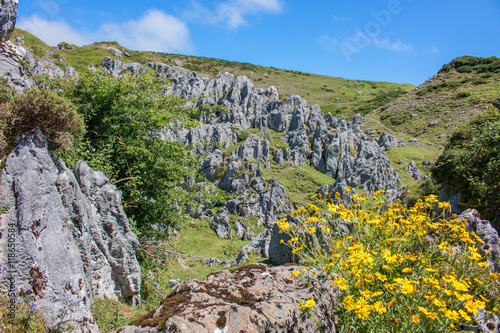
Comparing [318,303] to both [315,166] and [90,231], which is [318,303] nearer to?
[90,231]

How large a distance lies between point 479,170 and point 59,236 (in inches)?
521

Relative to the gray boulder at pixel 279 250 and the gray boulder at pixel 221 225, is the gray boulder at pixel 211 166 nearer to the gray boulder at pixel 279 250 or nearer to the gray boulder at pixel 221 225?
the gray boulder at pixel 221 225

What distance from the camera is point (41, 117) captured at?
18.1 feet

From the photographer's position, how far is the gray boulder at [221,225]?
23.2m

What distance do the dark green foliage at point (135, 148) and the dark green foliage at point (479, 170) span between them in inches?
423

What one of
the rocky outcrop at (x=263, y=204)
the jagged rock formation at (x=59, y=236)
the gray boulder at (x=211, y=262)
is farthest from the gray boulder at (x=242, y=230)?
the jagged rock formation at (x=59, y=236)

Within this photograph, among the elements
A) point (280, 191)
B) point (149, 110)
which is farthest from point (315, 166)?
point (149, 110)

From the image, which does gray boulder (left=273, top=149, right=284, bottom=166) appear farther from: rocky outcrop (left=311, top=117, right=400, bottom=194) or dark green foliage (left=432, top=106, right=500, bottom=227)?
dark green foliage (left=432, top=106, right=500, bottom=227)

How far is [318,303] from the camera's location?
13.9 feet

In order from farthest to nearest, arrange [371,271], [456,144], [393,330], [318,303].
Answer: [456,144], [318,303], [371,271], [393,330]

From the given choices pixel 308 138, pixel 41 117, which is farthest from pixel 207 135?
pixel 41 117

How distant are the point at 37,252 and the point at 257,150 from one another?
102 feet

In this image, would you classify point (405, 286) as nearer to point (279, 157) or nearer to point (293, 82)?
point (279, 157)

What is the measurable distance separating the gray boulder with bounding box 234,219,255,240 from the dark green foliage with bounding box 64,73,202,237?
13.3 meters
